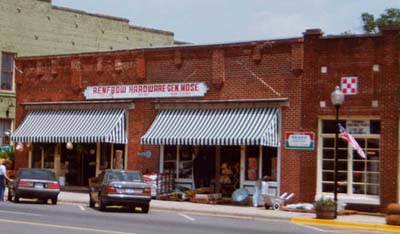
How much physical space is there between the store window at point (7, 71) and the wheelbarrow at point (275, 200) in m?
23.4

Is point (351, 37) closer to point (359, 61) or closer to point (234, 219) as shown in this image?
point (359, 61)

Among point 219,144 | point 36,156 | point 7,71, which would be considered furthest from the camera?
point 7,71

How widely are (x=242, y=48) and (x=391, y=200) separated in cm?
911

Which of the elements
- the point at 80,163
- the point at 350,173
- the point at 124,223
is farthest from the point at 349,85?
the point at 80,163

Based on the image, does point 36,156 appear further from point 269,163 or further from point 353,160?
point 353,160

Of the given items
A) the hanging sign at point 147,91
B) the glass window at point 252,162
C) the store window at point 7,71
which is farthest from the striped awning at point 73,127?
the store window at point 7,71

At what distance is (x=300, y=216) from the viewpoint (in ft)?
94.3

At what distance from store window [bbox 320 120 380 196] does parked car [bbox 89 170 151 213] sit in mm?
7466

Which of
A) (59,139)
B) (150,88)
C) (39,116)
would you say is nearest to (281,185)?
(150,88)

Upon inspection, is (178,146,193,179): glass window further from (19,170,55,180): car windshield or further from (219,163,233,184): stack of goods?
(19,170,55,180): car windshield

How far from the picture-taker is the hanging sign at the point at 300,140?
1249 inches

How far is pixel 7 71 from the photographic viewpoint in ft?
164

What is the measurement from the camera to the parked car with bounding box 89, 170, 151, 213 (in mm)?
28531

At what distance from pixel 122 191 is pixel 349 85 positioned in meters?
9.77
